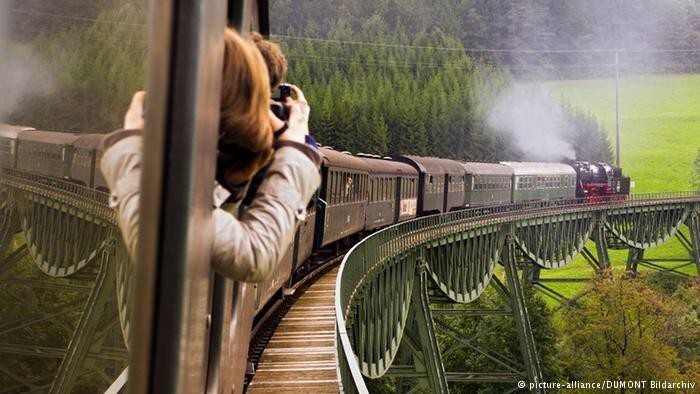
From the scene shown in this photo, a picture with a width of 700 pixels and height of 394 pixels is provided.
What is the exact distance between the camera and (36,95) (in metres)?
0.83

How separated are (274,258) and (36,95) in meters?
0.40

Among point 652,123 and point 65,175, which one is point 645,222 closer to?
point 65,175

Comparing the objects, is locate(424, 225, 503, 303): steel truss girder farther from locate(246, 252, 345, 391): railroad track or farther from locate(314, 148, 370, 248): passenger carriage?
locate(246, 252, 345, 391): railroad track

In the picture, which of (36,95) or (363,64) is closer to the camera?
(36,95)

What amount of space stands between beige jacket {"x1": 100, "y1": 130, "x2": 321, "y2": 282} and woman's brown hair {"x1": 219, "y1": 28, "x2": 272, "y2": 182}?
67 mm

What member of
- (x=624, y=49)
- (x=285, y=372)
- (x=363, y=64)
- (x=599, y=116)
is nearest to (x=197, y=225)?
(x=285, y=372)

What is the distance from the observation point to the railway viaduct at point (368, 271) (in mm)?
843

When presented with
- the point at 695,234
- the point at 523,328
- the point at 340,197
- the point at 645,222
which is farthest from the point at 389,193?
the point at 695,234

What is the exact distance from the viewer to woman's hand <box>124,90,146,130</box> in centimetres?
93

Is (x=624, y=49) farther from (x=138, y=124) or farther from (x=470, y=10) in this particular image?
(x=138, y=124)

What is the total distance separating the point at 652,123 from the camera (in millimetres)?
102562

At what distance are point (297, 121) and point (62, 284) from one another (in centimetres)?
54

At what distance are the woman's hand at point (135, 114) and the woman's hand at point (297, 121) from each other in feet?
1.11

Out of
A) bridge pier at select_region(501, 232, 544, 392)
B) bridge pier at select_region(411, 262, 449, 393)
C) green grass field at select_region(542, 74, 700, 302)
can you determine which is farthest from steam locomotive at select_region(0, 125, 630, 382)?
green grass field at select_region(542, 74, 700, 302)
